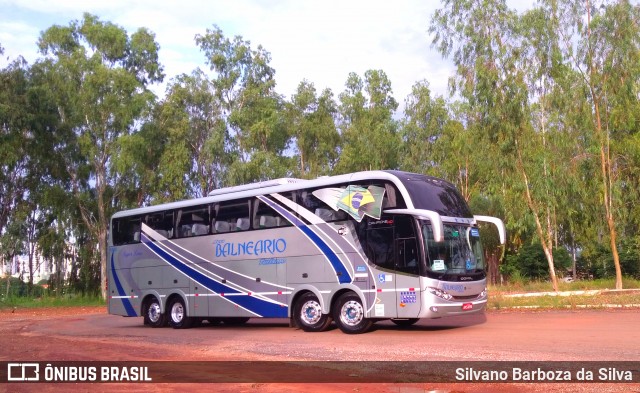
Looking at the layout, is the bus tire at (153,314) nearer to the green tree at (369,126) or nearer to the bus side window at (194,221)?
the bus side window at (194,221)

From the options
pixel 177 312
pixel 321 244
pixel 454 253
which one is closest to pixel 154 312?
pixel 177 312

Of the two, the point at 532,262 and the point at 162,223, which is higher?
the point at 162,223

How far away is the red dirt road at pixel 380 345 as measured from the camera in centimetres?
943

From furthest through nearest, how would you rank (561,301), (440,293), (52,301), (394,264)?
(52,301) < (561,301) < (394,264) < (440,293)

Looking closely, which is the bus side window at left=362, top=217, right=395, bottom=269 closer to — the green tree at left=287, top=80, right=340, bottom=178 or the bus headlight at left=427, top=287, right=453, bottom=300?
the bus headlight at left=427, top=287, right=453, bottom=300

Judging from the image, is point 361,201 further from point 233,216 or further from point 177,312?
point 177,312

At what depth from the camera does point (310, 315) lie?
18203 millimetres

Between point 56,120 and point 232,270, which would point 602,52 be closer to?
point 232,270

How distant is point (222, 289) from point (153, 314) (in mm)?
3597

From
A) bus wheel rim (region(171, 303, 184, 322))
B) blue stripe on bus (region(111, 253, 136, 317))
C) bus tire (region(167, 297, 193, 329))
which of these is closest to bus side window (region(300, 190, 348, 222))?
bus tire (region(167, 297, 193, 329))

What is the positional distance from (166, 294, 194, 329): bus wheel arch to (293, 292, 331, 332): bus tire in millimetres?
4605

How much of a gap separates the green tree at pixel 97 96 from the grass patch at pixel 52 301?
5.30 ft

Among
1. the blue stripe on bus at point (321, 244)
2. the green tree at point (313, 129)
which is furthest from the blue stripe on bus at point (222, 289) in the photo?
the green tree at point (313, 129)

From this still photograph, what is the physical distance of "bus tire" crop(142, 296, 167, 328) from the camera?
22281 millimetres
